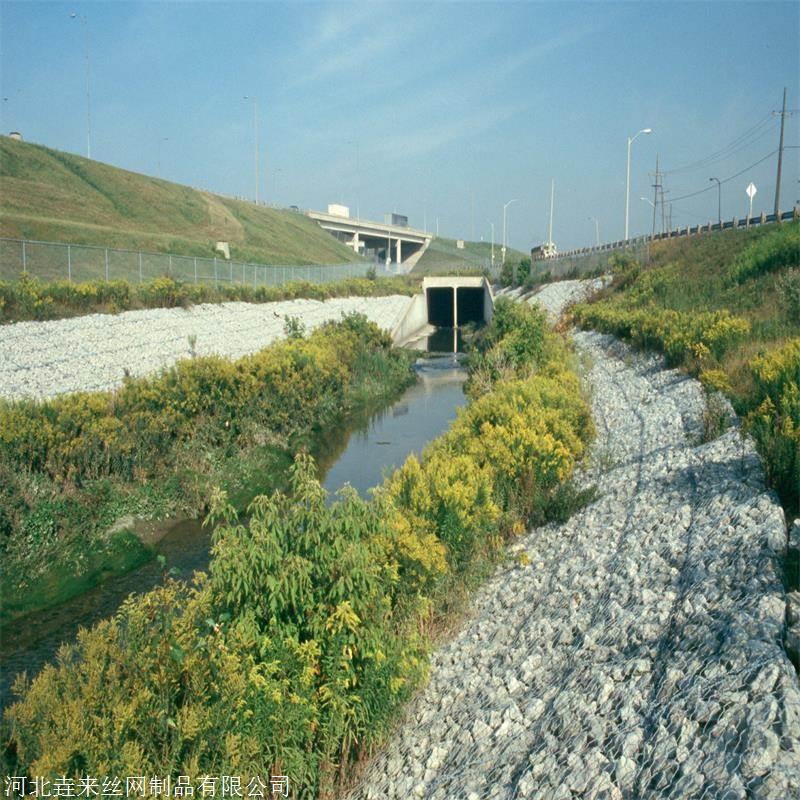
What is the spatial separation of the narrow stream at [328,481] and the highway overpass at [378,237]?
78395 mm

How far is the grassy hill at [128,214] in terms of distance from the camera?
54594mm

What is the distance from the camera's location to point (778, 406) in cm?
986

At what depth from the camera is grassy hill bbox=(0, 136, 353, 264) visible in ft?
179

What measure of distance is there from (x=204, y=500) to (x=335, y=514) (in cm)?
874

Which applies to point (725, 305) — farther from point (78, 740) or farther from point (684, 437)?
point (78, 740)

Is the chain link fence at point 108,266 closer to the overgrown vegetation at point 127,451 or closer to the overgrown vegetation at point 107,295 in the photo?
the overgrown vegetation at point 107,295

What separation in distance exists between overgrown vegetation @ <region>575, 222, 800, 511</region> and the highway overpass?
72543 millimetres

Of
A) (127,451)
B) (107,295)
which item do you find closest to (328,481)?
(127,451)

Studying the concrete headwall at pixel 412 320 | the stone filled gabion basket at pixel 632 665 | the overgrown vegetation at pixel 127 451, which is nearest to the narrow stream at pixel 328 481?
the overgrown vegetation at pixel 127 451

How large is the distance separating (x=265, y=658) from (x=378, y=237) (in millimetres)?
120213

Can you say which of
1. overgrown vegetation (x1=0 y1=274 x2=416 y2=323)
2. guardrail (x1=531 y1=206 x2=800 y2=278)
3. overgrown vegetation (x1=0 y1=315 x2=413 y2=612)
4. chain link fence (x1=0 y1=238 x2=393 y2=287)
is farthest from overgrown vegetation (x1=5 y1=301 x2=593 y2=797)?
guardrail (x1=531 y1=206 x2=800 y2=278)

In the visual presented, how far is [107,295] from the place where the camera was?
25.9m

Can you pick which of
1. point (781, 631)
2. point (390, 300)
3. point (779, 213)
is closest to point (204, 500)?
point (781, 631)

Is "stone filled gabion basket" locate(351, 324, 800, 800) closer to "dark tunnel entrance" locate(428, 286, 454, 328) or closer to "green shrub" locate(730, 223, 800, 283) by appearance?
"green shrub" locate(730, 223, 800, 283)
